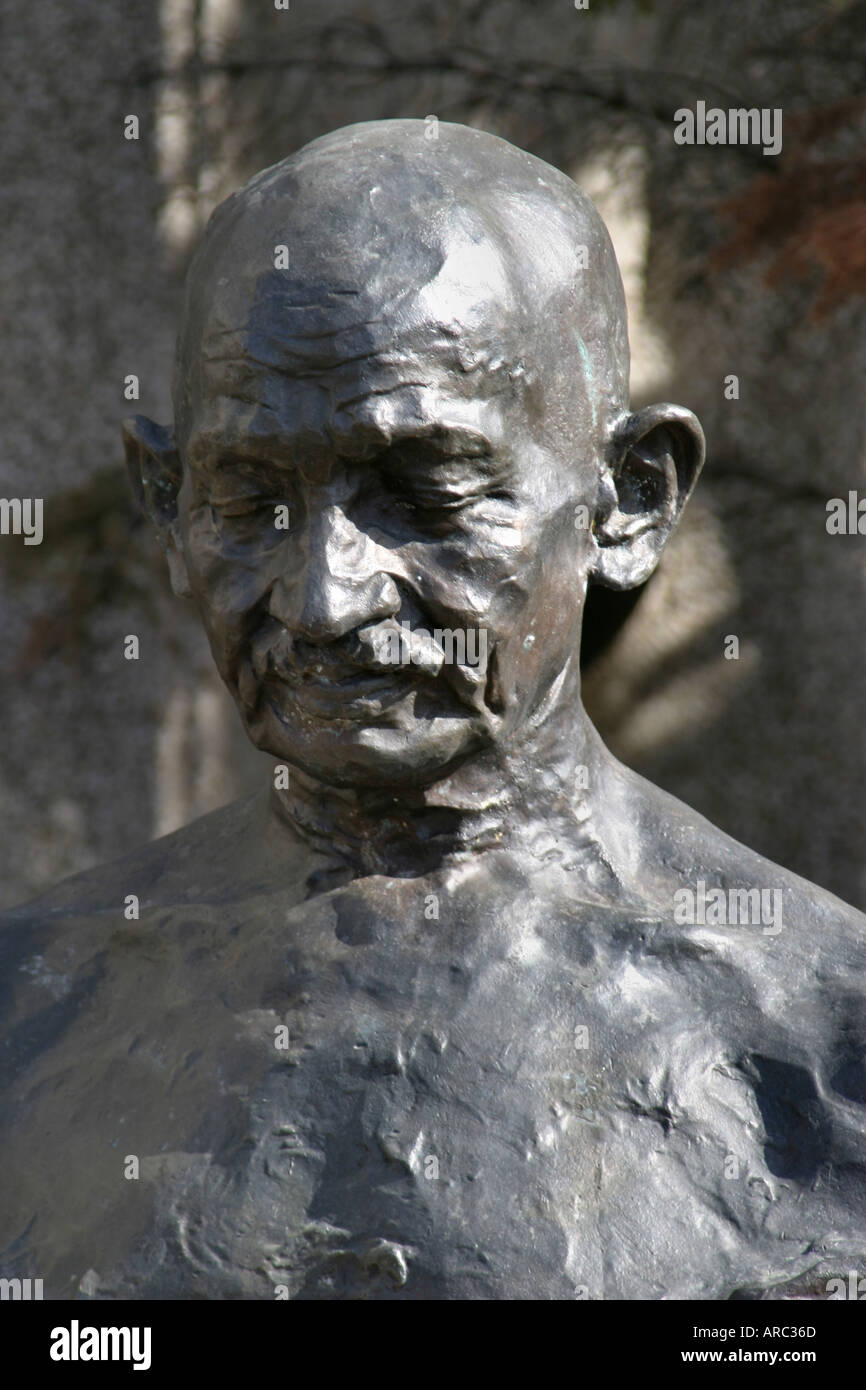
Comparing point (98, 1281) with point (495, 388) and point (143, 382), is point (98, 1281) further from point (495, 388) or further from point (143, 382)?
point (143, 382)

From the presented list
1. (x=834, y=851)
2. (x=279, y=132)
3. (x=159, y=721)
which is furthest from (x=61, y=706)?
(x=834, y=851)

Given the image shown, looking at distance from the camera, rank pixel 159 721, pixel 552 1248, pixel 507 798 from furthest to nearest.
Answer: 1. pixel 159 721
2. pixel 507 798
3. pixel 552 1248

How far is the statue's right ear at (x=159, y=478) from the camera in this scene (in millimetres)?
2727

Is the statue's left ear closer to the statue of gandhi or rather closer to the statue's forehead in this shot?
the statue of gandhi

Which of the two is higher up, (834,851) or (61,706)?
(61,706)

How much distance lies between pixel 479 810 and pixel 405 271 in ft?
2.23

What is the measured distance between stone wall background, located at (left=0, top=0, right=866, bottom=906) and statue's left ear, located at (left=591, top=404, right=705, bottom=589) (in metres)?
1.27

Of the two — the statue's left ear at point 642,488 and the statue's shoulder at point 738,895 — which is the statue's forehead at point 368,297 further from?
the statue's shoulder at point 738,895

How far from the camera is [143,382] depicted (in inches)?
157

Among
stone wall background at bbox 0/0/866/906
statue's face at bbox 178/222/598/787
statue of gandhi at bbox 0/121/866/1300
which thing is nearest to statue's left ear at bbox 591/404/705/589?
statue of gandhi at bbox 0/121/866/1300

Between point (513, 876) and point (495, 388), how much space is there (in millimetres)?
627

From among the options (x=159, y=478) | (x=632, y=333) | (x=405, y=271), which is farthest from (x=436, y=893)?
(x=632, y=333)

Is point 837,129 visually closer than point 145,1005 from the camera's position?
No

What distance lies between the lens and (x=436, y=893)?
8.70 ft
